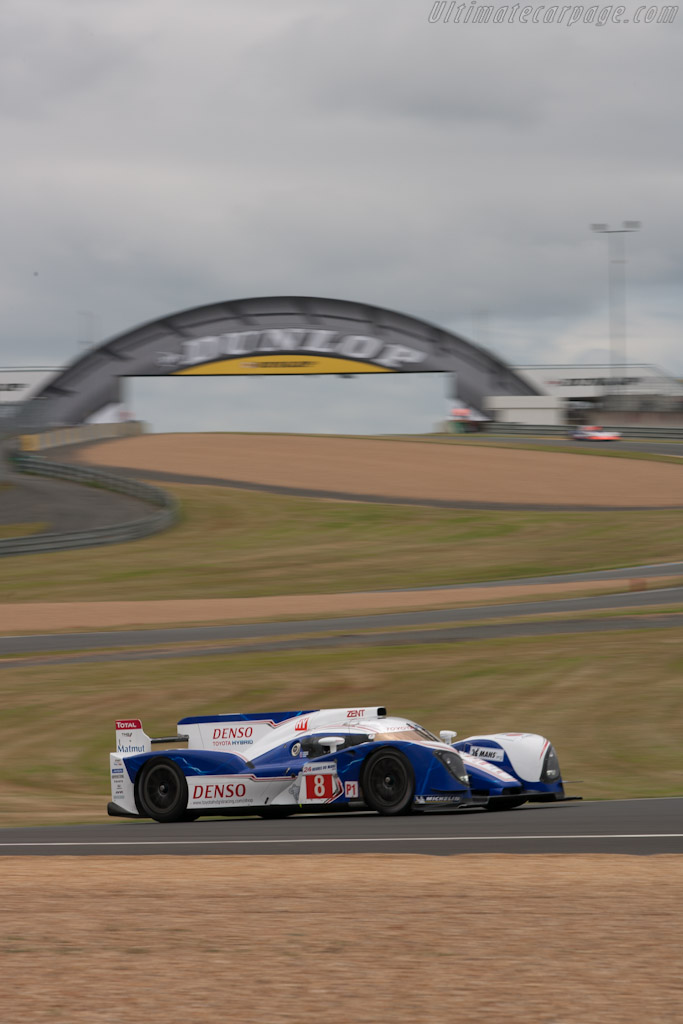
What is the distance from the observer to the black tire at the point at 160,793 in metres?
11.6

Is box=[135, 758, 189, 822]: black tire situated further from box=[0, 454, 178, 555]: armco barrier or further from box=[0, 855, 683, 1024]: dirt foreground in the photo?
box=[0, 454, 178, 555]: armco barrier

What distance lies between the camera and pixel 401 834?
982cm

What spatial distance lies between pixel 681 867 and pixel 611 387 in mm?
84660

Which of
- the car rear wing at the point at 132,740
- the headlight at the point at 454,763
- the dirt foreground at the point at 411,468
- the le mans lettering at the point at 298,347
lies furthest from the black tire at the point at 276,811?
the le mans lettering at the point at 298,347

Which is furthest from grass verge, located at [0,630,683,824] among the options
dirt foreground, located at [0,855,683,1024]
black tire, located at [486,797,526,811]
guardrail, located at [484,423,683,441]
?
guardrail, located at [484,423,683,441]

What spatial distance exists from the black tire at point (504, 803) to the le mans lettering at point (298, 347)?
250ft

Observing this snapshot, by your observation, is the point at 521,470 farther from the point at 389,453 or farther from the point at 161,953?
the point at 161,953

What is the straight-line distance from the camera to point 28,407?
2729 inches

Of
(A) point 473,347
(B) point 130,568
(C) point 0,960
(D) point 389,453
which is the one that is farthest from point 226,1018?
(A) point 473,347

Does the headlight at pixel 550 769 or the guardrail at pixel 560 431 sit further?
the guardrail at pixel 560 431

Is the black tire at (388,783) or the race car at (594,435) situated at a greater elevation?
the race car at (594,435)

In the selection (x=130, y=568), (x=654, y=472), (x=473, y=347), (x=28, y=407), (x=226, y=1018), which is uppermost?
(x=473, y=347)

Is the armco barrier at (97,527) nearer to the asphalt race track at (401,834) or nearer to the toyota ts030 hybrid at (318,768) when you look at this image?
the toyota ts030 hybrid at (318,768)

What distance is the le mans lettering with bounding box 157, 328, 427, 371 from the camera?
86.8 m
